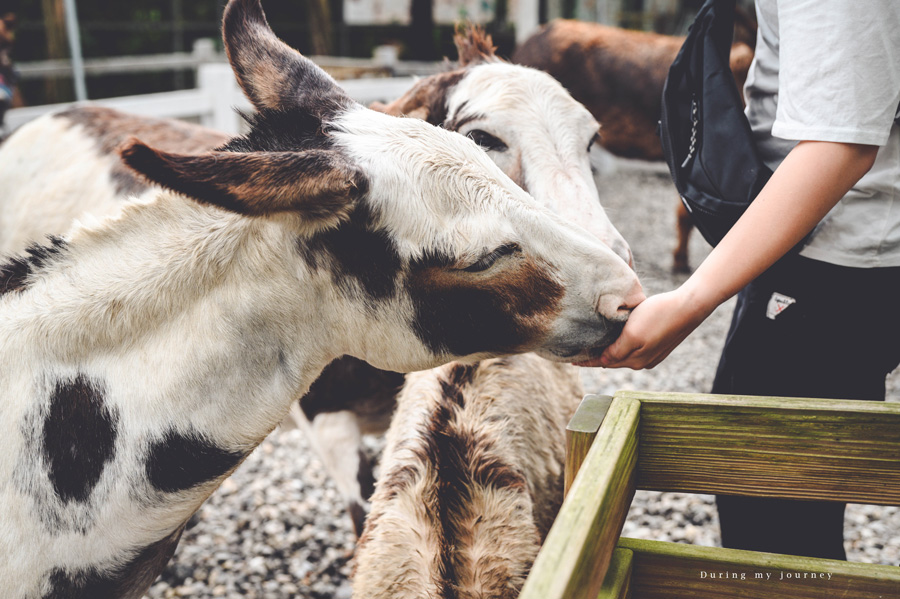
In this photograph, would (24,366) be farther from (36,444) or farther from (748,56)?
(748,56)

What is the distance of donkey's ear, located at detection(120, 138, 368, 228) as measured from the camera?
1.21m

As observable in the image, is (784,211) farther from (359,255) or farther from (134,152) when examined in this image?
(134,152)

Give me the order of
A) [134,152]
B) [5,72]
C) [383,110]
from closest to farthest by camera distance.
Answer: [134,152] → [383,110] → [5,72]

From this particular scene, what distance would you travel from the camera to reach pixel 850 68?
1.26 m

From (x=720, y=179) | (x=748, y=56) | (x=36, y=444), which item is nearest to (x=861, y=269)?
(x=720, y=179)

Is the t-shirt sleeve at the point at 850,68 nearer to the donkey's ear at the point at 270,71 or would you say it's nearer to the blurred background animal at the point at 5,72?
the donkey's ear at the point at 270,71

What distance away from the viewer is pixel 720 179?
171cm

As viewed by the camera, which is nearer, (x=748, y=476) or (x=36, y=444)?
(x=748, y=476)

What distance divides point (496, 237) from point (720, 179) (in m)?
0.65

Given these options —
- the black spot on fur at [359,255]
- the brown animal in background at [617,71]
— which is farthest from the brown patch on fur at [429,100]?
the brown animal in background at [617,71]

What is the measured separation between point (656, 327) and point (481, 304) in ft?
1.27

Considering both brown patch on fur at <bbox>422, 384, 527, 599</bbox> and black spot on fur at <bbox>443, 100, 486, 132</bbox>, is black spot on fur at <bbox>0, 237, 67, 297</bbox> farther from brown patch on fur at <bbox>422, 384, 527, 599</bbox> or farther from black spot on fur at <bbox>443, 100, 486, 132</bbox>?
black spot on fur at <bbox>443, 100, 486, 132</bbox>

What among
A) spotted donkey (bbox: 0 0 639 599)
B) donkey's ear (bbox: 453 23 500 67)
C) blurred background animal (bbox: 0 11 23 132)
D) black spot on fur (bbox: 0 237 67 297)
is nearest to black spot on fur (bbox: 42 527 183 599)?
spotted donkey (bbox: 0 0 639 599)

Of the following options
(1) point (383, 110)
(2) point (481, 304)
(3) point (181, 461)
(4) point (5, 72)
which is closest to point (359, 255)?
(2) point (481, 304)
